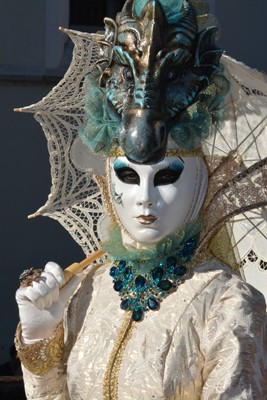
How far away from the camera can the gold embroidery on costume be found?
11.8 ft

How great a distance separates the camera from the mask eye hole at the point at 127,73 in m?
3.60

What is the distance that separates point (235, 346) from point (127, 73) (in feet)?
2.57

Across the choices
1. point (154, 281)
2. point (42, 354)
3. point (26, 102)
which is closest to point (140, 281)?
point (154, 281)

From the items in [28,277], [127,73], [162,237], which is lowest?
A: [28,277]

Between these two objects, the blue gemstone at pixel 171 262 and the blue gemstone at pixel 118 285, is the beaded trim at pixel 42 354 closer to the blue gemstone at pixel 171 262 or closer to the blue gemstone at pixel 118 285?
the blue gemstone at pixel 118 285

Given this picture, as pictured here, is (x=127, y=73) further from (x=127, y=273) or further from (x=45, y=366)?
(x=45, y=366)

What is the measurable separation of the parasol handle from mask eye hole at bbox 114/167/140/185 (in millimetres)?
345

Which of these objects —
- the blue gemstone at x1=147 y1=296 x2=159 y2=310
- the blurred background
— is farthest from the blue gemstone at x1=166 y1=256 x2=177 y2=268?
the blurred background

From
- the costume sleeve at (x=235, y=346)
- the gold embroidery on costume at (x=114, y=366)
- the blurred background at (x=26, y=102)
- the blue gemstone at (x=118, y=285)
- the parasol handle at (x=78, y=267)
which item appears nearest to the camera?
the costume sleeve at (x=235, y=346)

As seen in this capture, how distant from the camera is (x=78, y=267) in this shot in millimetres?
3895

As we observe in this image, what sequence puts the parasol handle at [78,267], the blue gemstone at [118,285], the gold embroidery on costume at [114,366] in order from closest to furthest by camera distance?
the gold embroidery on costume at [114,366] < the blue gemstone at [118,285] < the parasol handle at [78,267]

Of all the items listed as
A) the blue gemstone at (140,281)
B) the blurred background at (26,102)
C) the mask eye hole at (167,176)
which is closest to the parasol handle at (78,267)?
the blue gemstone at (140,281)

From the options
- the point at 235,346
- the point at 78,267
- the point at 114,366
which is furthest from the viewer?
the point at 78,267

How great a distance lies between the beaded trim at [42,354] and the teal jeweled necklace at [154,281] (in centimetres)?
25
